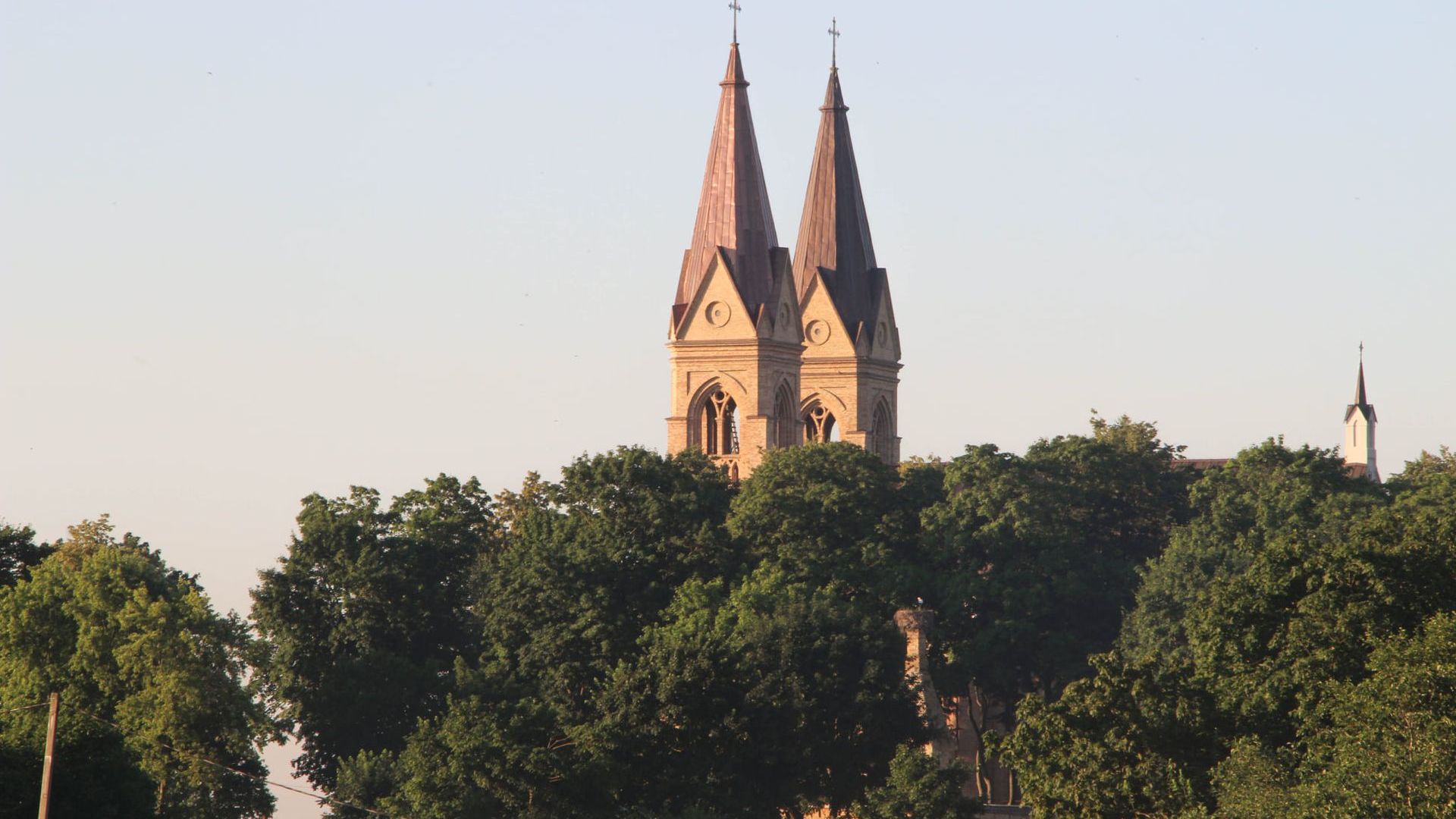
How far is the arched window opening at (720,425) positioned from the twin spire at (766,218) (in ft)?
9.80

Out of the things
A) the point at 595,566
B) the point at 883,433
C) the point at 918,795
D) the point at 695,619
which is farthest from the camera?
the point at 883,433

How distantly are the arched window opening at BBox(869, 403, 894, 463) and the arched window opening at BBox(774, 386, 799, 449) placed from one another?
4102mm

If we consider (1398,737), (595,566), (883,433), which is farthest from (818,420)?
(1398,737)

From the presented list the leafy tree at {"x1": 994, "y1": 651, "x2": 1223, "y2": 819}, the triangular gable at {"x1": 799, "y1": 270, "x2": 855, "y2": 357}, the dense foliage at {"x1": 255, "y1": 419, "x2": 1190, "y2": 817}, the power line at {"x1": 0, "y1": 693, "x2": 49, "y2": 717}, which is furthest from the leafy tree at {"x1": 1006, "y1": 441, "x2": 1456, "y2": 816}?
the triangular gable at {"x1": 799, "y1": 270, "x2": 855, "y2": 357}

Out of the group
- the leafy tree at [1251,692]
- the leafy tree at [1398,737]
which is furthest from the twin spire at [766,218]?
the leafy tree at [1398,737]

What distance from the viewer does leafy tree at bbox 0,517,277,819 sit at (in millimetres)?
63125

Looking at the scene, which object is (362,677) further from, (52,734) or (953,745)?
(52,734)

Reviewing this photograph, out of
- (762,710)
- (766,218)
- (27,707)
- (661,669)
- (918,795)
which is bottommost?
(918,795)

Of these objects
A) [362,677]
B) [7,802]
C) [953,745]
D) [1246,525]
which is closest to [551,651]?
[362,677]

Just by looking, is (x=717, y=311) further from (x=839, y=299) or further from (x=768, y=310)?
(x=839, y=299)

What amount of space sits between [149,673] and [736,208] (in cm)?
3564

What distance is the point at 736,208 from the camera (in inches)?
3789

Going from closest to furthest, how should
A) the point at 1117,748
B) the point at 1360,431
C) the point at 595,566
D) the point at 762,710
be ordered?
the point at 1117,748 < the point at 762,710 < the point at 595,566 < the point at 1360,431

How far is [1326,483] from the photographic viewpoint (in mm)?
80250
